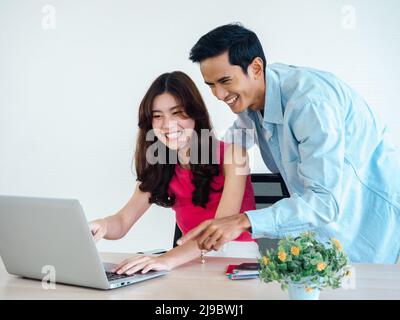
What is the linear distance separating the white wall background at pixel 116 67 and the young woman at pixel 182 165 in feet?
3.44

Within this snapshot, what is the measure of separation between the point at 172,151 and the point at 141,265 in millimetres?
751

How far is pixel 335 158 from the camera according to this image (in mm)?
1454

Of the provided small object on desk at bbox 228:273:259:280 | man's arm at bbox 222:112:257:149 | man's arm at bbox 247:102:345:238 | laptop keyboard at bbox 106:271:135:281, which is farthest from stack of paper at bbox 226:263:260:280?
man's arm at bbox 222:112:257:149

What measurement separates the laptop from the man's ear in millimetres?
719

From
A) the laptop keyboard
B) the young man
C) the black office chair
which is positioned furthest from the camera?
the black office chair

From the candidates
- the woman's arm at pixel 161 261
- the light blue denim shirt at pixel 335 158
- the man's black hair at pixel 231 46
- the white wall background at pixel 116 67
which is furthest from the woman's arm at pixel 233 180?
the white wall background at pixel 116 67

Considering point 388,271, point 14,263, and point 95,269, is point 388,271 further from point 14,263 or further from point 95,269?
point 14,263

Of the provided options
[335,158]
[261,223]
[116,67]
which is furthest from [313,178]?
[116,67]

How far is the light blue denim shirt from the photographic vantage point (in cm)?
145

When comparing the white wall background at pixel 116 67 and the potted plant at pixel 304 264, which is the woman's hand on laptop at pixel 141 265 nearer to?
the potted plant at pixel 304 264

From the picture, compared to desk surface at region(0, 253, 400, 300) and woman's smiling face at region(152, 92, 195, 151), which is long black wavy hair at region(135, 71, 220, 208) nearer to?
woman's smiling face at region(152, 92, 195, 151)

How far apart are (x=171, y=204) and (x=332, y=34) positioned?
150 centimetres

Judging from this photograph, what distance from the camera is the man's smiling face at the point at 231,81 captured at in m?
1.71

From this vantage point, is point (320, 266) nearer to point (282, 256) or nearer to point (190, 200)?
point (282, 256)
